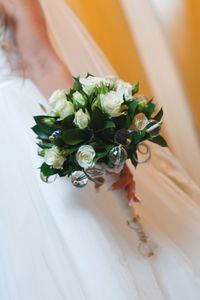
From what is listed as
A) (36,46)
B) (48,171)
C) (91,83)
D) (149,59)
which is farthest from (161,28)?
(48,171)

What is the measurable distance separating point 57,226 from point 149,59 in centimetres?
75

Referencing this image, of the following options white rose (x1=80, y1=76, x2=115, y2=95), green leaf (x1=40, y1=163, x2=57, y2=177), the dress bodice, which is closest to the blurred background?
the dress bodice

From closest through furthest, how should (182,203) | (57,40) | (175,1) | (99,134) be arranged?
(99,134) < (182,203) < (57,40) < (175,1)

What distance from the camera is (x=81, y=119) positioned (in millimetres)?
580

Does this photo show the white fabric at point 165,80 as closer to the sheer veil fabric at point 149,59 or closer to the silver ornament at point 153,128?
the sheer veil fabric at point 149,59

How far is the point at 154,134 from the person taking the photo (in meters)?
0.62

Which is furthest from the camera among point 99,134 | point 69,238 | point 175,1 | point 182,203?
point 175,1

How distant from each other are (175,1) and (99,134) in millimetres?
802

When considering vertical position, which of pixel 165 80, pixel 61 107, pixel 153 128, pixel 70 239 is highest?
pixel 61 107

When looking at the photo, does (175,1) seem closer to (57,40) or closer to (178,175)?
(57,40)

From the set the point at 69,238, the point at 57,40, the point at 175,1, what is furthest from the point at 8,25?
the point at 175,1

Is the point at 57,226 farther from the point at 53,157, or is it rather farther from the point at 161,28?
the point at 161,28

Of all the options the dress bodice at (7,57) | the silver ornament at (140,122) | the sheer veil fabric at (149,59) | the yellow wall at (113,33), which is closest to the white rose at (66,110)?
the silver ornament at (140,122)

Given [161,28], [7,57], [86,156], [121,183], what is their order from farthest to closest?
[161,28] < [7,57] < [121,183] < [86,156]
